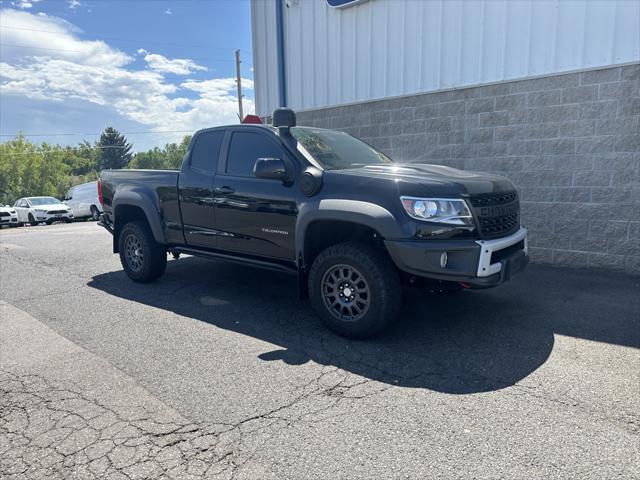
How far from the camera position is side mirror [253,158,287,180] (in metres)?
4.42

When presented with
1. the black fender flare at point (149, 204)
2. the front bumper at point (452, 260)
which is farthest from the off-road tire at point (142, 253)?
the front bumper at point (452, 260)

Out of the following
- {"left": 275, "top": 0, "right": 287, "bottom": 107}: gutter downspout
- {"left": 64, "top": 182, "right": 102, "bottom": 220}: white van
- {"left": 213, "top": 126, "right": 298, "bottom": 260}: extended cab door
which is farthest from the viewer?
{"left": 64, "top": 182, "right": 102, "bottom": 220}: white van

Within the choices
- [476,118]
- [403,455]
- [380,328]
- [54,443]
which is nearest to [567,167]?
[476,118]

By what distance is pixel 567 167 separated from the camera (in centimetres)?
670

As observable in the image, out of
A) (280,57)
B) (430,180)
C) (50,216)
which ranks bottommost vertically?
(50,216)

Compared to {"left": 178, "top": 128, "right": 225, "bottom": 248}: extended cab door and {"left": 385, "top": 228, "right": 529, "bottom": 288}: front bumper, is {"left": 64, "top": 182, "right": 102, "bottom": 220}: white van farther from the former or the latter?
{"left": 385, "top": 228, "right": 529, "bottom": 288}: front bumper

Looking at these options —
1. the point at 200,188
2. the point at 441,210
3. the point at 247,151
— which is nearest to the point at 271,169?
the point at 247,151

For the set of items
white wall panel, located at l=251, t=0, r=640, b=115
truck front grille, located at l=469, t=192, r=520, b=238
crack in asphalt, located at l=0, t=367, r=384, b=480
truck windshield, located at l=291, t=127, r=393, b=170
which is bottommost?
crack in asphalt, located at l=0, t=367, r=384, b=480

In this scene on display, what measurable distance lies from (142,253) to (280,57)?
597cm

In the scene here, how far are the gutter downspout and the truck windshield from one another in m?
5.28

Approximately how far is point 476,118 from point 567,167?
5.16ft

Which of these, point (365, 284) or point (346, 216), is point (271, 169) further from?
point (365, 284)

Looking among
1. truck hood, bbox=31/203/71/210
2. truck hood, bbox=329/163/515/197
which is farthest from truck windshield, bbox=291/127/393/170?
truck hood, bbox=31/203/71/210

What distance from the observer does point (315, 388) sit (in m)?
3.29
